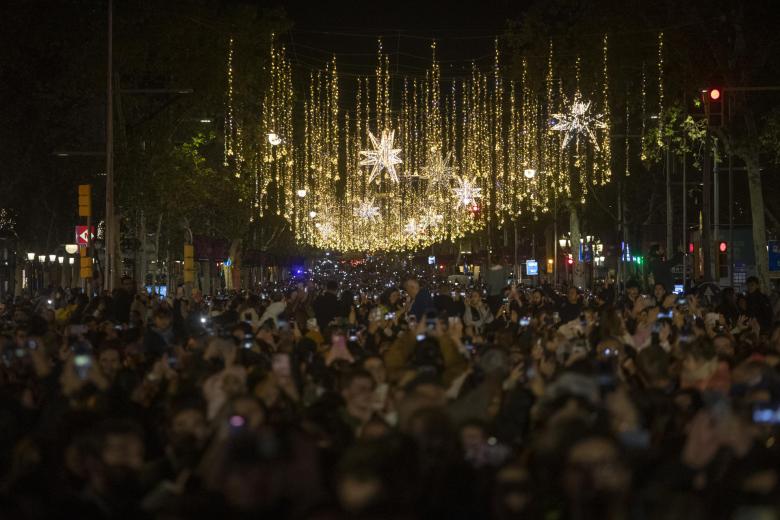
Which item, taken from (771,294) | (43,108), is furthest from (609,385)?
(43,108)

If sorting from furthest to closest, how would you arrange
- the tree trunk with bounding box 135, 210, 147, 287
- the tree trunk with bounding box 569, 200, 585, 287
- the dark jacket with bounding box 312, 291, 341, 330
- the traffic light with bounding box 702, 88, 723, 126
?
the tree trunk with bounding box 569, 200, 585, 287 → the tree trunk with bounding box 135, 210, 147, 287 → the traffic light with bounding box 702, 88, 723, 126 → the dark jacket with bounding box 312, 291, 341, 330

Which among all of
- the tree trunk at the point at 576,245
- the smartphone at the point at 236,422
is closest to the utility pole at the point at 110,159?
the smartphone at the point at 236,422

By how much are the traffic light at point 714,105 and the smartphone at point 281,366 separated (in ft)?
47.0

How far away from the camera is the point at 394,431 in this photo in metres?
8.43

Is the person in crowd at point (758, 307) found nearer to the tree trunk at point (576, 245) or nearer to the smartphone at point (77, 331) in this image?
the smartphone at point (77, 331)

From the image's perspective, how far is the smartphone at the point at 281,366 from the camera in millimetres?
11809

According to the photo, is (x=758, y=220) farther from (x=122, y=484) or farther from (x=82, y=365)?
(x=122, y=484)

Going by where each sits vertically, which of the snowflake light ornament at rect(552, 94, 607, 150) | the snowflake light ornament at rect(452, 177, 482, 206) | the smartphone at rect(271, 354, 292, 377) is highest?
the snowflake light ornament at rect(552, 94, 607, 150)

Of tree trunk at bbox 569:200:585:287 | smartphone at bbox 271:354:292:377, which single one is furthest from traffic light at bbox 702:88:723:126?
tree trunk at bbox 569:200:585:287

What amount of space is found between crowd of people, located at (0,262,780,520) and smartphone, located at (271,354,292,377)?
0.18 ft

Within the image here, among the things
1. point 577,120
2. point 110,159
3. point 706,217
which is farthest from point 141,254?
point 706,217

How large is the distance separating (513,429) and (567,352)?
14.8 ft

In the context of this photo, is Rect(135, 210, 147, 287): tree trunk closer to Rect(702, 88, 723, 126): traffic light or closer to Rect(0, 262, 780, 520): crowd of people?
Rect(702, 88, 723, 126): traffic light

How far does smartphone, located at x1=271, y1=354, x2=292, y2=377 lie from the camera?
38.7ft
